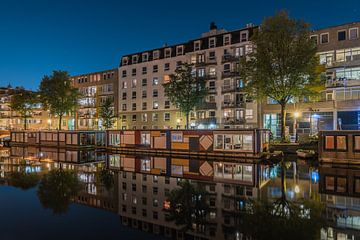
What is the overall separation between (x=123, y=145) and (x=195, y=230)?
131 ft

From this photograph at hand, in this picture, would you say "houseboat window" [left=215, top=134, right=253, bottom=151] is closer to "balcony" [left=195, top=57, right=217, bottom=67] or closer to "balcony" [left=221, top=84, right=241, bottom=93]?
"balcony" [left=221, top=84, right=241, bottom=93]

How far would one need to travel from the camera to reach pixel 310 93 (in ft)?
150

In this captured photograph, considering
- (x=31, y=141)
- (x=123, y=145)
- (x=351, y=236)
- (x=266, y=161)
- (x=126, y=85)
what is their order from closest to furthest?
(x=351, y=236) < (x=266, y=161) < (x=123, y=145) < (x=31, y=141) < (x=126, y=85)

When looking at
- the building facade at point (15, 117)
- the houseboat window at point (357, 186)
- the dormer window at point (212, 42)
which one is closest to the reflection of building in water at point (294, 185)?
the houseboat window at point (357, 186)

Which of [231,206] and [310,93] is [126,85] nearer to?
[310,93]

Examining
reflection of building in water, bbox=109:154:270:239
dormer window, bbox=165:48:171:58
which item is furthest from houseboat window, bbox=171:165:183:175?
dormer window, bbox=165:48:171:58

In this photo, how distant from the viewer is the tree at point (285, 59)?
147ft

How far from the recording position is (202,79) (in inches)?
2406

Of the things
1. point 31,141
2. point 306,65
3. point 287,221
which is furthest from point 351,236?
point 31,141

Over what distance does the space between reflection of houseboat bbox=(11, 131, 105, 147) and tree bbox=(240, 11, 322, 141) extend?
1322 inches

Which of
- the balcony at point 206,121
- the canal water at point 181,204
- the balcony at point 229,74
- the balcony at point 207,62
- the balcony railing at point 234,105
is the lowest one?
the canal water at point 181,204

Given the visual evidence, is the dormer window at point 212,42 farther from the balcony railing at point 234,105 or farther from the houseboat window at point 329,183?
the houseboat window at point 329,183

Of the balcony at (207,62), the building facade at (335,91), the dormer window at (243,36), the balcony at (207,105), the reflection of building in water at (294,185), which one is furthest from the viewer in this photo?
the balcony at (207,62)

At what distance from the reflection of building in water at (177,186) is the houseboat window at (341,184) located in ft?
17.4
